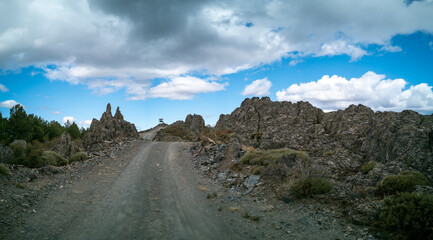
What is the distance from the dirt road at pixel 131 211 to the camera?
7.75 m

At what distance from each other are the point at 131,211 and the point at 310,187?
25.4ft

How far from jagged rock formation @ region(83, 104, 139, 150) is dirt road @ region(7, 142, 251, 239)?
690 inches

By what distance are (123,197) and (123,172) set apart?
19.0ft

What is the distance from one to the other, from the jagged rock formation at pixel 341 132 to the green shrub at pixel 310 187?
693cm

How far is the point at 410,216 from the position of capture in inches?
244

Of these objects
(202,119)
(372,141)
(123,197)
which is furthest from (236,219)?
(202,119)

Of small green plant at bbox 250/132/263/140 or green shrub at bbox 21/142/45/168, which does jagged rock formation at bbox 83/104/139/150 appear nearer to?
green shrub at bbox 21/142/45/168

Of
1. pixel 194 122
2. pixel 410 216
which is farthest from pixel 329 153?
pixel 194 122

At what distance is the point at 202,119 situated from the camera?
7956 centimetres

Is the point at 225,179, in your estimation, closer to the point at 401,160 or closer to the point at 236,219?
the point at 236,219

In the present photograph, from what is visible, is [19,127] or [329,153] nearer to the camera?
[329,153]

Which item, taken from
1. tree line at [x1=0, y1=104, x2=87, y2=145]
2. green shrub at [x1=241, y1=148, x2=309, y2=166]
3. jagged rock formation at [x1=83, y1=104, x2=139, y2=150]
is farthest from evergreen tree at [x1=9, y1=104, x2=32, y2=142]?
green shrub at [x1=241, y1=148, x2=309, y2=166]

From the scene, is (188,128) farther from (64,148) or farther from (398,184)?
(398,184)

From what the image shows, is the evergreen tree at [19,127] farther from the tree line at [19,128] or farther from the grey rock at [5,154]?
the grey rock at [5,154]
